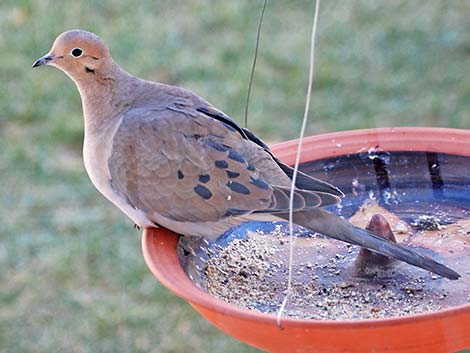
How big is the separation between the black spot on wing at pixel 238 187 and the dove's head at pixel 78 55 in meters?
0.60

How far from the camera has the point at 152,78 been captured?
580 cm

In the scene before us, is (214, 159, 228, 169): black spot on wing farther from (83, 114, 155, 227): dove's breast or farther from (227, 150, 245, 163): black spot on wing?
(83, 114, 155, 227): dove's breast

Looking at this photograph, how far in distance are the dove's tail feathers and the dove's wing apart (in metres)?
0.08

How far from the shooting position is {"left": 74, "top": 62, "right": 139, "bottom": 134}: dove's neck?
110 inches

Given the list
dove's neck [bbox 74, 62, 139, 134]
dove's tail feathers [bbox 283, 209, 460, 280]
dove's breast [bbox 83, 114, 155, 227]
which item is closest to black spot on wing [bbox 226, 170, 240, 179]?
dove's tail feathers [bbox 283, 209, 460, 280]

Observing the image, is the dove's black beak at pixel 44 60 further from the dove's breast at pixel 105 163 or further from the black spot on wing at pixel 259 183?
the black spot on wing at pixel 259 183

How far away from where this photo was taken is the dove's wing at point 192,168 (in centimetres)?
248

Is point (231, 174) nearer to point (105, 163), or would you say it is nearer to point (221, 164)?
point (221, 164)

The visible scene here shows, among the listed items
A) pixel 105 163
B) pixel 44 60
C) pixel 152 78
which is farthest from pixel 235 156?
pixel 152 78

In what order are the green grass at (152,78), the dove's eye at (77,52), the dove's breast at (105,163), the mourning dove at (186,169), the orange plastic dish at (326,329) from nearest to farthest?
the orange plastic dish at (326,329) → the mourning dove at (186,169) → the dove's breast at (105,163) → the dove's eye at (77,52) → the green grass at (152,78)

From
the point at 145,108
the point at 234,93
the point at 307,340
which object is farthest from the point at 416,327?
the point at 234,93

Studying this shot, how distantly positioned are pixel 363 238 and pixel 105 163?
2.53 feet

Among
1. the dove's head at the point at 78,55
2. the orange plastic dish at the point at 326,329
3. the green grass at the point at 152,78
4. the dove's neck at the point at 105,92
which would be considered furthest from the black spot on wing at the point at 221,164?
the green grass at the point at 152,78

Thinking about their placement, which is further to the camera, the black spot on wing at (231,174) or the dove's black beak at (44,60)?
the dove's black beak at (44,60)
